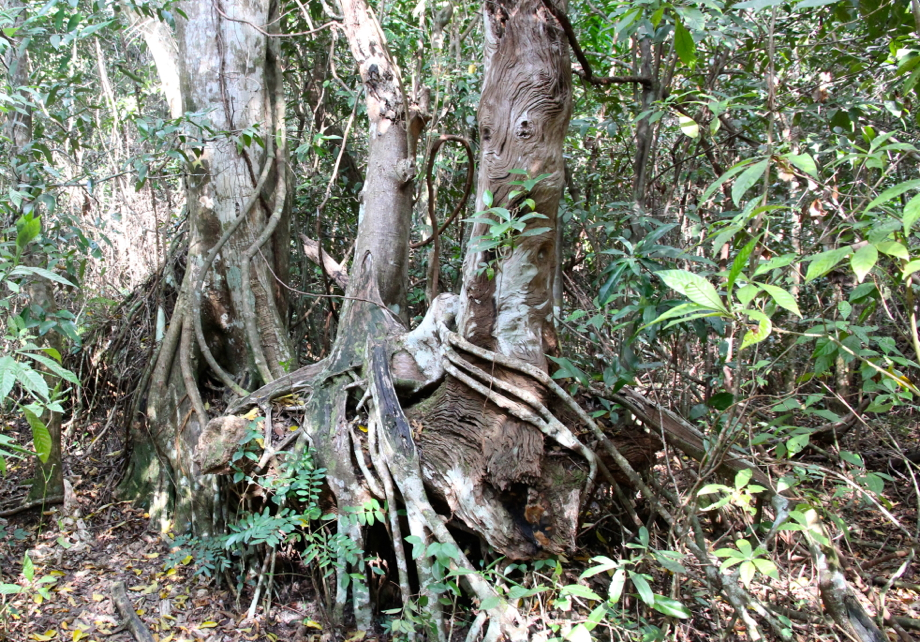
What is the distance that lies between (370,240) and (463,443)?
1.62 m

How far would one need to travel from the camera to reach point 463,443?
2.89 meters

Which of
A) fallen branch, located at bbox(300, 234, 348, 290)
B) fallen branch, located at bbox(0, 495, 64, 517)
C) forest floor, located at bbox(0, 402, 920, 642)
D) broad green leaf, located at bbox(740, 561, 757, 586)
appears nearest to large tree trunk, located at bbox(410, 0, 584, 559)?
forest floor, located at bbox(0, 402, 920, 642)

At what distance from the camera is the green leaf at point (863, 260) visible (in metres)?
1.34

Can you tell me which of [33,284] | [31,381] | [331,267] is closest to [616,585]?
[31,381]

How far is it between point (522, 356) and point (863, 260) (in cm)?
176

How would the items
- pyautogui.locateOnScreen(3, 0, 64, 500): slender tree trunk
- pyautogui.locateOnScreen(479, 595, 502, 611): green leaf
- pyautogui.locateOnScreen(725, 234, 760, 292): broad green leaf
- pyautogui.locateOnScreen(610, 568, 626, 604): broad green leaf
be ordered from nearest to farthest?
1. pyautogui.locateOnScreen(725, 234, 760, 292): broad green leaf
2. pyautogui.locateOnScreen(610, 568, 626, 604): broad green leaf
3. pyautogui.locateOnScreen(479, 595, 502, 611): green leaf
4. pyautogui.locateOnScreen(3, 0, 64, 500): slender tree trunk

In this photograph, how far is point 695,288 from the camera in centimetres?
149

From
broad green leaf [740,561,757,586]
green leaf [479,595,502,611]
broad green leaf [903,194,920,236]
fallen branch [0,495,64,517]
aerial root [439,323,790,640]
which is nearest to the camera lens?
broad green leaf [903,194,920,236]

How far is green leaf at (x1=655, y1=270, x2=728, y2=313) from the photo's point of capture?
1457 mm

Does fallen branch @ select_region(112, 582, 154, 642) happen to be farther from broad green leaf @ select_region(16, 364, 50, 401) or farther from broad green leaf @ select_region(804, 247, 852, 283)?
broad green leaf @ select_region(804, 247, 852, 283)

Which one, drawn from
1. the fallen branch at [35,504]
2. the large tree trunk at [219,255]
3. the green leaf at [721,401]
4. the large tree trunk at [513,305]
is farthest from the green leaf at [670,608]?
the fallen branch at [35,504]

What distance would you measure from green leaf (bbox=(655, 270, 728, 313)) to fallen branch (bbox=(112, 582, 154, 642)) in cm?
302

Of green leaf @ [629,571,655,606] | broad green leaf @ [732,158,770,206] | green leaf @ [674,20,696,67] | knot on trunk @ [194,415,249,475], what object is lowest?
green leaf @ [629,571,655,606]

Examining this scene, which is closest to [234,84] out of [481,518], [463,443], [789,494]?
[463,443]
